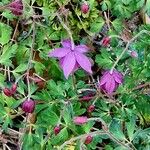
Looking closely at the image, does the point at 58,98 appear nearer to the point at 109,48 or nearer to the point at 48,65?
the point at 48,65

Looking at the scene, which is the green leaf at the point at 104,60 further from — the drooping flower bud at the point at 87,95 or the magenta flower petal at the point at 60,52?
the magenta flower petal at the point at 60,52

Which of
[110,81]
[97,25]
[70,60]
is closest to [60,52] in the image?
[70,60]

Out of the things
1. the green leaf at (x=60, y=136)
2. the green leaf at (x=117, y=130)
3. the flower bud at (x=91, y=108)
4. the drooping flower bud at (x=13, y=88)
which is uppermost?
the drooping flower bud at (x=13, y=88)

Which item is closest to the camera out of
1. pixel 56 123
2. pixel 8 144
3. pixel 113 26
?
pixel 56 123

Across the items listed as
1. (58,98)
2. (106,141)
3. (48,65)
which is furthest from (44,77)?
(106,141)

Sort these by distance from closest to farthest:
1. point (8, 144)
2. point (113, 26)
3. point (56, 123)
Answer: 1. point (56, 123)
2. point (8, 144)
3. point (113, 26)

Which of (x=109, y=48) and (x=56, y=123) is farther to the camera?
(x=109, y=48)

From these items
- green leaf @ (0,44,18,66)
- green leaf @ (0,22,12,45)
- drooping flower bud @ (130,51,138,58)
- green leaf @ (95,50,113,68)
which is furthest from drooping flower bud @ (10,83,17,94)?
drooping flower bud @ (130,51,138,58)

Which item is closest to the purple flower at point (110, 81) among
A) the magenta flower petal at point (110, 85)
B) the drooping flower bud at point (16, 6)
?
the magenta flower petal at point (110, 85)
